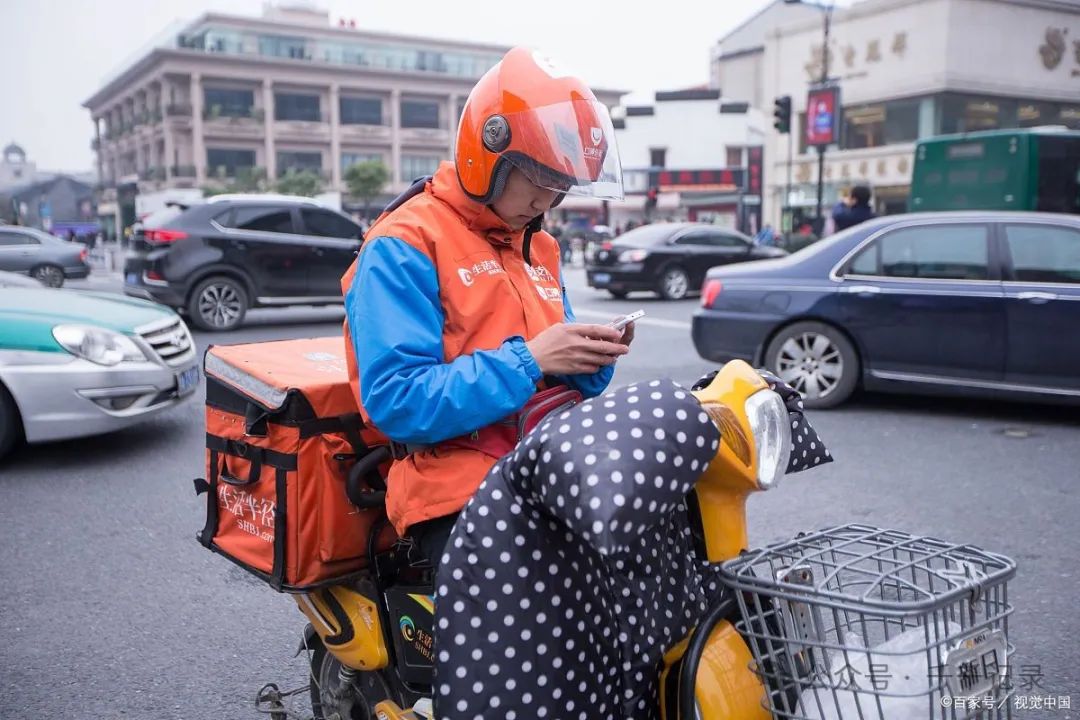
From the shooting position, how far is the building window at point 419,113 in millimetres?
71000

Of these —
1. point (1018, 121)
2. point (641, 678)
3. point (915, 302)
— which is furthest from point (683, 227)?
point (1018, 121)

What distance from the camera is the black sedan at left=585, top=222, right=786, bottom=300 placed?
647 inches

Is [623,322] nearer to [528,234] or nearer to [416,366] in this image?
[528,234]

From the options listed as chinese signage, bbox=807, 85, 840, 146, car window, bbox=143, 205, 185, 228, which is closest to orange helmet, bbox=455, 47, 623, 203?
car window, bbox=143, 205, 185, 228

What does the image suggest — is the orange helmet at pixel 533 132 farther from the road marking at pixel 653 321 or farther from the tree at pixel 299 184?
the tree at pixel 299 184

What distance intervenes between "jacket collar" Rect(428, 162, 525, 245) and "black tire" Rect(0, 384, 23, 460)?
15.4 ft

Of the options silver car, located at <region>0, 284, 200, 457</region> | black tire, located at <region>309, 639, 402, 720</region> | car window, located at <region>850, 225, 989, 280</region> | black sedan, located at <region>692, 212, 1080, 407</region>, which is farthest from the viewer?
car window, located at <region>850, 225, 989, 280</region>

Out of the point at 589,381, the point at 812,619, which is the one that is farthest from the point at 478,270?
the point at 812,619

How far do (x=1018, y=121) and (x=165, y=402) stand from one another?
137ft

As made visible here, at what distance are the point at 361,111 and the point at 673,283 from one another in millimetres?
57557

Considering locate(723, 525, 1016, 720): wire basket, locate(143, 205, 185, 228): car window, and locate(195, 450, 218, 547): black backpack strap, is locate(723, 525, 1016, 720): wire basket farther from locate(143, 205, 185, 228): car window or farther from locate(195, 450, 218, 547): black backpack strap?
locate(143, 205, 185, 228): car window

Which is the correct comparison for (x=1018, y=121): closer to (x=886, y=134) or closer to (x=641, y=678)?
(x=886, y=134)

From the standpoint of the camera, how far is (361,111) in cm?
6938

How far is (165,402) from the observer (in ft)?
19.8
